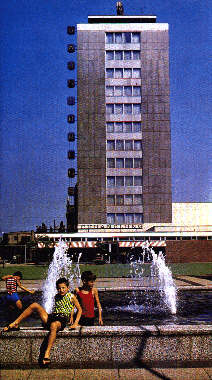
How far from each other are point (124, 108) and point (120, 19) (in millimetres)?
18974

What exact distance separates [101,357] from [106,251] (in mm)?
62291

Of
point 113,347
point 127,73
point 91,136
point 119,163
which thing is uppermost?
point 127,73

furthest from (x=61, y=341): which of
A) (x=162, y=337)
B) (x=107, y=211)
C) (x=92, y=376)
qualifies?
(x=107, y=211)

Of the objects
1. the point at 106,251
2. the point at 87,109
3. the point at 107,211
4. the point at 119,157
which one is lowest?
the point at 106,251

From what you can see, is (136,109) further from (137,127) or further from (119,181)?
(119,181)

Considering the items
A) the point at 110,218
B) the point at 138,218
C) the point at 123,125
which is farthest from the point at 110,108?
the point at 138,218

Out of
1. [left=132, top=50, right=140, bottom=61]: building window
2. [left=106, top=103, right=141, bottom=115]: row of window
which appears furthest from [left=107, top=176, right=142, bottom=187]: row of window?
[left=132, top=50, right=140, bottom=61]: building window

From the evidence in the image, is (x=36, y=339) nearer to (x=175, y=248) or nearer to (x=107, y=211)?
(x=175, y=248)

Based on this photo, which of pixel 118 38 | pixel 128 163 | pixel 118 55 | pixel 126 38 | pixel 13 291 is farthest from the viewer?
pixel 126 38

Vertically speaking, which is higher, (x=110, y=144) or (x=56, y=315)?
(x=110, y=144)

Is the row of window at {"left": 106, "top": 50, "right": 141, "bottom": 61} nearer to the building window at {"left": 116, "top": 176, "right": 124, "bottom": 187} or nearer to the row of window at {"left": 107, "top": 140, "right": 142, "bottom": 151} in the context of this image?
the row of window at {"left": 107, "top": 140, "right": 142, "bottom": 151}

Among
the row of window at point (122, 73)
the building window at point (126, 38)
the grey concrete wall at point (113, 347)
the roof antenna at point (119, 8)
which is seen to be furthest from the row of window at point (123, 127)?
the grey concrete wall at point (113, 347)

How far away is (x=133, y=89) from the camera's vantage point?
8381cm

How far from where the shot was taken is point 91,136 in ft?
270
